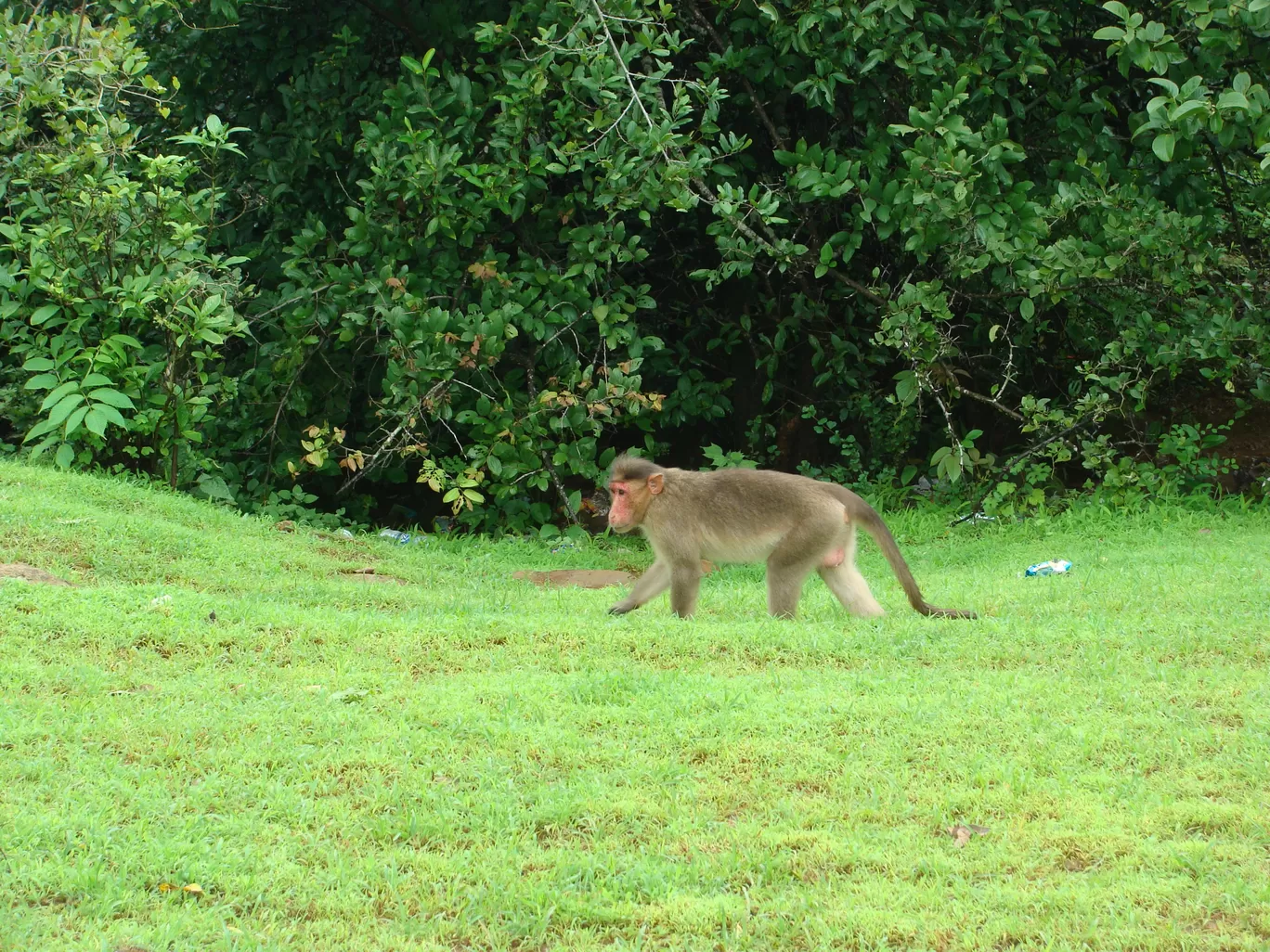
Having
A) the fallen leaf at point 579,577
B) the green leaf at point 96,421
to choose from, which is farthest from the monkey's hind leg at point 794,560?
the green leaf at point 96,421

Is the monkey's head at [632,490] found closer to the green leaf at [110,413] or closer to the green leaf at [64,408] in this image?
the green leaf at [110,413]

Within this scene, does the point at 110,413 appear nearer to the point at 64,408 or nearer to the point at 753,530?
the point at 64,408

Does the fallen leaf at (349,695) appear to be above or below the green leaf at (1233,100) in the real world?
below

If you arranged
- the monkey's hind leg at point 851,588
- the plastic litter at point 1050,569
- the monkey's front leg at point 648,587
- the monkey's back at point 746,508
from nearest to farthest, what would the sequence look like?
the monkey's back at point 746,508 → the monkey's hind leg at point 851,588 → the monkey's front leg at point 648,587 → the plastic litter at point 1050,569

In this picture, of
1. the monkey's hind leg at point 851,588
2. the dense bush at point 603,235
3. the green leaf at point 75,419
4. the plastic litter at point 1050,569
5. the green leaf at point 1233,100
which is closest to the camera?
the monkey's hind leg at point 851,588

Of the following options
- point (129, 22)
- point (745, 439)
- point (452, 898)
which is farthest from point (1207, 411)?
point (452, 898)

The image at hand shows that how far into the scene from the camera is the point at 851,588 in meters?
8.24

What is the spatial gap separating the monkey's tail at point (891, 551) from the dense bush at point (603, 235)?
4145 mm

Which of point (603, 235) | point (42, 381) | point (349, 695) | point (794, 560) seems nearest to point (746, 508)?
point (794, 560)

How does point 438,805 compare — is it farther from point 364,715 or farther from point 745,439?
point 745,439

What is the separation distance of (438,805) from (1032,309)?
8203mm

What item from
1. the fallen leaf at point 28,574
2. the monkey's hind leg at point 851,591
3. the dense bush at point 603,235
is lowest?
the fallen leaf at point 28,574

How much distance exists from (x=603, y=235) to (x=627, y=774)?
7719 millimetres

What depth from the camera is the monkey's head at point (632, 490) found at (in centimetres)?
833
